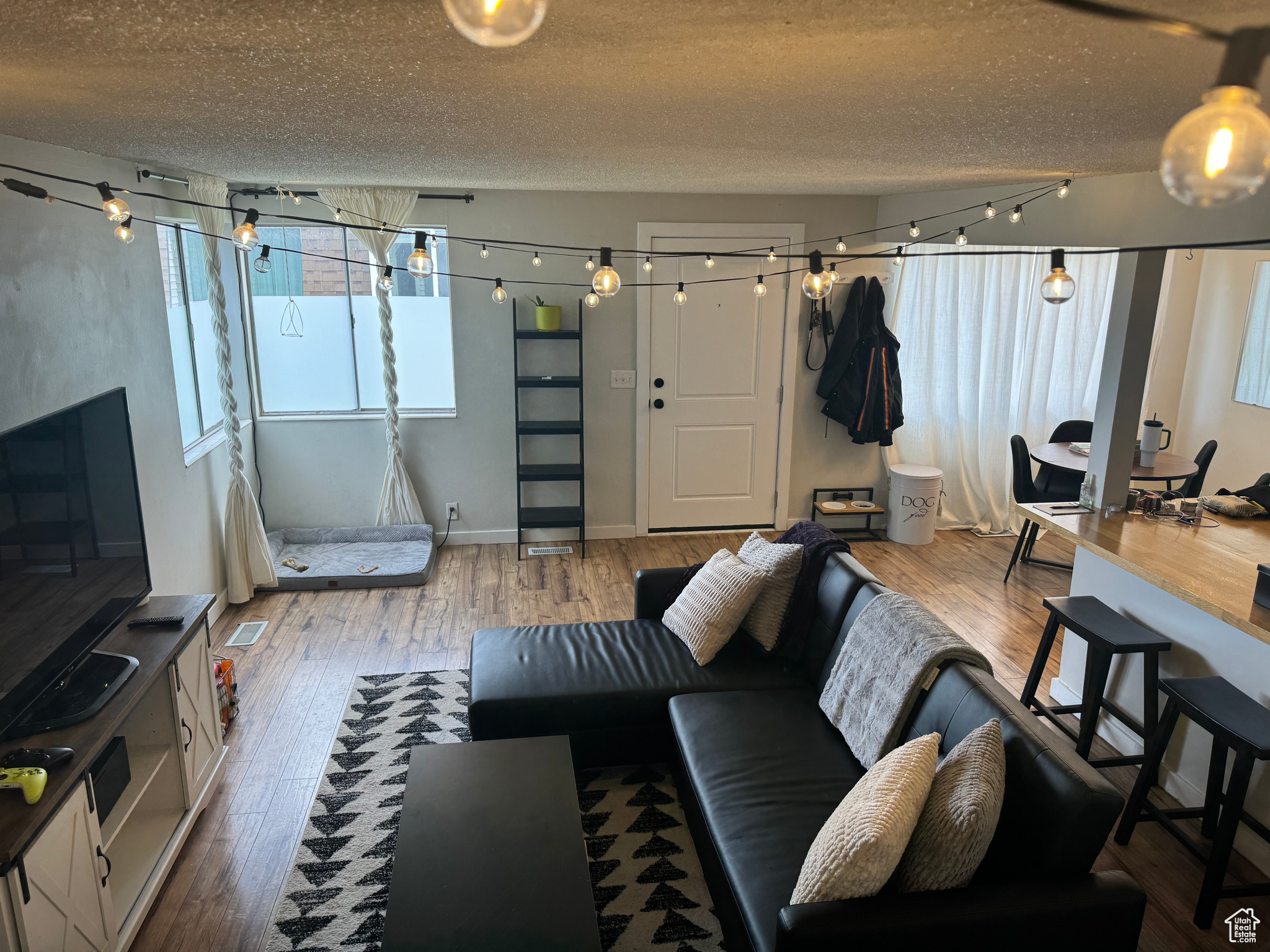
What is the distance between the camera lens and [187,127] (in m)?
2.32

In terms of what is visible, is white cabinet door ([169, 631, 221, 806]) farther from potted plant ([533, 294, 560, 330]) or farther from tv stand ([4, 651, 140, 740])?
potted plant ([533, 294, 560, 330])

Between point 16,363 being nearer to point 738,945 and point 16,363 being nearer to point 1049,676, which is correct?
point 738,945

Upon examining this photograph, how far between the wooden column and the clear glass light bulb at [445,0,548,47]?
10.9 feet

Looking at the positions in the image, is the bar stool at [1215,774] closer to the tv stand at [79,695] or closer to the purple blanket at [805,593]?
the purple blanket at [805,593]

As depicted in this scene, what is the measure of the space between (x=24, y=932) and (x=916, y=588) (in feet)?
14.7

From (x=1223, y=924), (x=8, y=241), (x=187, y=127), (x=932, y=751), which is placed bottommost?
(x=1223, y=924)

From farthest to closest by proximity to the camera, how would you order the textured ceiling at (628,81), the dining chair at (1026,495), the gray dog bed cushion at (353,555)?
the dining chair at (1026,495) < the gray dog bed cushion at (353,555) < the textured ceiling at (628,81)

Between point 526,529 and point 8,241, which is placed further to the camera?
point 526,529

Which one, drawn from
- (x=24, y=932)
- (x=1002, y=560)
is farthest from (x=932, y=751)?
(x=1002, y=560)

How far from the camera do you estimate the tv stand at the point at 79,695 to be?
2273 millimetres

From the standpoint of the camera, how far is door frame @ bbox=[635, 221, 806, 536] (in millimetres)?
5586

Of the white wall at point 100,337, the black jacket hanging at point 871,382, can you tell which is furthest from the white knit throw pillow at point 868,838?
the black jacket hanging at point 871,382

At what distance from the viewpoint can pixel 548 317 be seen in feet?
17.6

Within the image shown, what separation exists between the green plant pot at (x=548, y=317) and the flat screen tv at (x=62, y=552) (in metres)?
2.86
